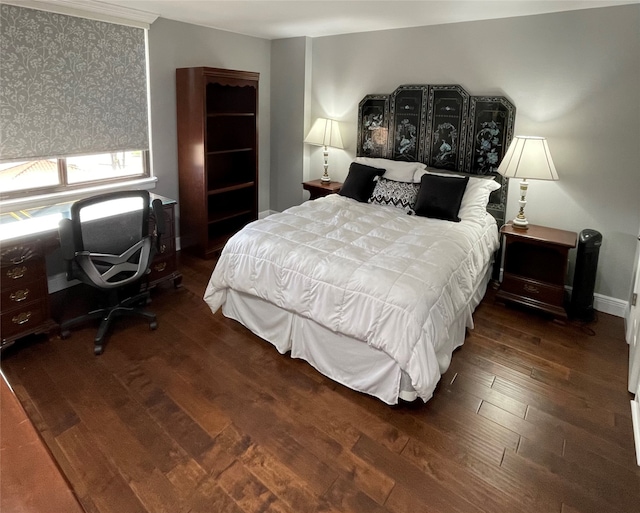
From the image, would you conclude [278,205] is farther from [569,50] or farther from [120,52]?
[569,50]

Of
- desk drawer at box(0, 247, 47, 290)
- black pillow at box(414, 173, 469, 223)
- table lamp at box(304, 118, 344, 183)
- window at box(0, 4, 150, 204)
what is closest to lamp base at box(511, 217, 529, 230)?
black pillow at box(414, 173, 469, 223)

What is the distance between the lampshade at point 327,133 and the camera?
15.1 feet

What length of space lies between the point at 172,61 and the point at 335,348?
3175 millimetres

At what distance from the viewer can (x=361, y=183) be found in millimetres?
4031

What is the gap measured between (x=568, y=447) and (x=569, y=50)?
2854 mm

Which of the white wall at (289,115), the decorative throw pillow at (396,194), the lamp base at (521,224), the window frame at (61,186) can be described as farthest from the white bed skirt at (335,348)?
the white wall at (289,115)

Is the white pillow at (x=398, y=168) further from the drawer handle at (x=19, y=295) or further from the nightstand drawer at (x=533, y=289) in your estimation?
the drawer handle at (x=19, y=295)

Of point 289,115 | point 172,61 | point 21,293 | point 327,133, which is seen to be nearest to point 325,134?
point 327,133

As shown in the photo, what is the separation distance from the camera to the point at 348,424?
221 centimetres

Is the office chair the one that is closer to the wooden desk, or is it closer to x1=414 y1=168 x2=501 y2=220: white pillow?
the wooden desk

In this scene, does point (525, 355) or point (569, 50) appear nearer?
point (525, 355)

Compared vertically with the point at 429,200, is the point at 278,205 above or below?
below

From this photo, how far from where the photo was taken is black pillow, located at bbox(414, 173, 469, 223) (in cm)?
347

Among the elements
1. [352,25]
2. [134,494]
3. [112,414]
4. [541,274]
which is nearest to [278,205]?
[352,25]
